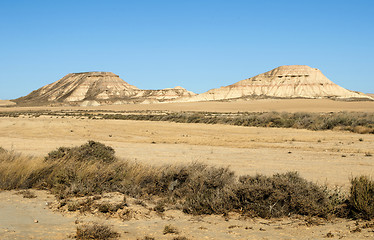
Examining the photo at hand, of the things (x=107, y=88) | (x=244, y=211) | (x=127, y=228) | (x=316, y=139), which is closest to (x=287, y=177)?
(x=244, y=211)

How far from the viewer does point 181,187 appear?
927 cm

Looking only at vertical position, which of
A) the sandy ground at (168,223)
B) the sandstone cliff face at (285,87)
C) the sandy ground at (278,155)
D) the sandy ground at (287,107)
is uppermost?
the sandstone cliff face at (285,87)

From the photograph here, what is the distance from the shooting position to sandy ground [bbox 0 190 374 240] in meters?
6.50

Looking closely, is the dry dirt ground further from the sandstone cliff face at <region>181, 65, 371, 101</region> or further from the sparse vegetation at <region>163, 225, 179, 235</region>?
the sandstone cliff face at <region>181, 65, 371, 101</region>

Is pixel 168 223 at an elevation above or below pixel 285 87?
below

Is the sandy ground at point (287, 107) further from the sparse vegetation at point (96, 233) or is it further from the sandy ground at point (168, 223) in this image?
the sparse vegetation at point (96, 233)

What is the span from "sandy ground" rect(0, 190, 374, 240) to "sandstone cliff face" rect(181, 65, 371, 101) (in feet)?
483

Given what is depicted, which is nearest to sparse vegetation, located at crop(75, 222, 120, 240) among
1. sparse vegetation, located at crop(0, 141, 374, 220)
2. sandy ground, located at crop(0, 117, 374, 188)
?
sparse vegetation, located at crop(0, 141, 374, 220)

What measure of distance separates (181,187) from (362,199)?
393 cm

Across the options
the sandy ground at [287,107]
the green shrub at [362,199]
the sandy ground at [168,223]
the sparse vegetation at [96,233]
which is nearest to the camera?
the sparse vegetation at [96,233]

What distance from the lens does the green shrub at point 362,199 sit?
7250 millimetres

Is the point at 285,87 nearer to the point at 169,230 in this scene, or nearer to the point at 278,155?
the point at 278,155

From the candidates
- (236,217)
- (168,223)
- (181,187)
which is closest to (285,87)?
(181,187)

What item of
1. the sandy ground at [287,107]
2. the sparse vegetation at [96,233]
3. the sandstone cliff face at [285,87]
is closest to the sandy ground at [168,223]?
the sparse vegetation at [96,233]
